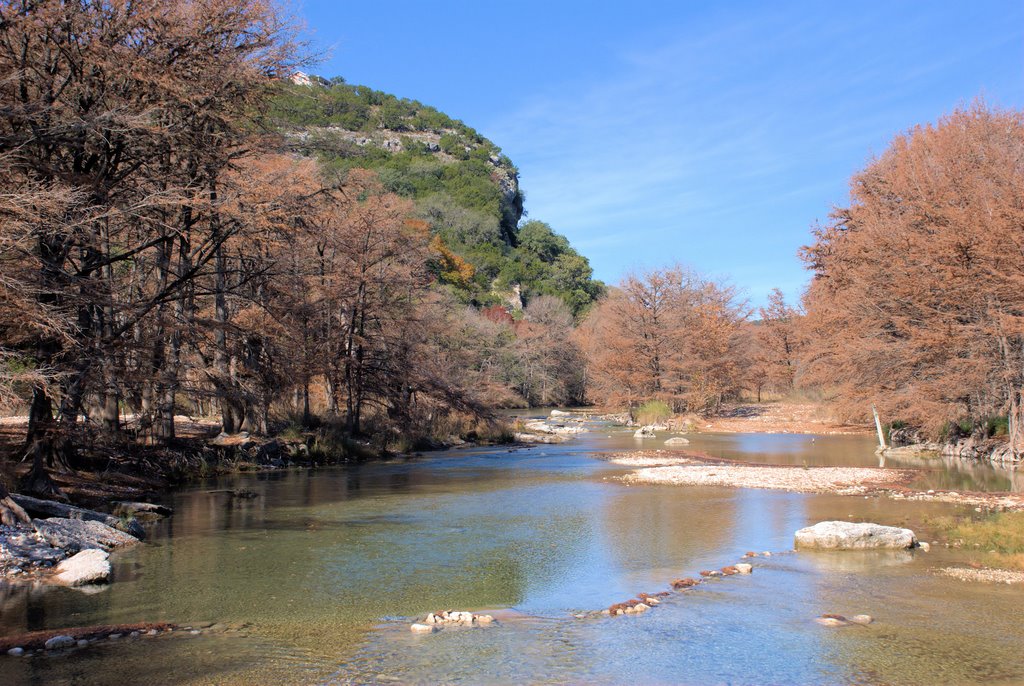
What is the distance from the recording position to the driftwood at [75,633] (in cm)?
800

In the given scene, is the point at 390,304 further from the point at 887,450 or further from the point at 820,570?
the point at 820,570

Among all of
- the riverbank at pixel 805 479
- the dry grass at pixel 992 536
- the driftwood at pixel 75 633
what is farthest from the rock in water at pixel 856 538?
the driftwood at pixel 75 633

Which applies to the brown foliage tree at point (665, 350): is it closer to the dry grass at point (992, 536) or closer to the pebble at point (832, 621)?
the dry grass at point (992, 536)

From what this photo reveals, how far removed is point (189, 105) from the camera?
17234mm

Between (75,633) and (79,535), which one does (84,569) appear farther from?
(75,633)

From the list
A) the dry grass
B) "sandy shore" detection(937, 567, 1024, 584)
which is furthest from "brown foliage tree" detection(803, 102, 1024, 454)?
"sandy shore" detection(937, 567, 1024, 584)

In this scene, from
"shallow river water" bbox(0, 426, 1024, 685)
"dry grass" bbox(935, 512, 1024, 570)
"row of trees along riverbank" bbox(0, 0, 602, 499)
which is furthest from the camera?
"row of trees along riverbank" bbox(0, 0, 602, 499)

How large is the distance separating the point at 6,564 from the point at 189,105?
10324mm

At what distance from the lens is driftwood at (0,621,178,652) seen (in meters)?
8.00

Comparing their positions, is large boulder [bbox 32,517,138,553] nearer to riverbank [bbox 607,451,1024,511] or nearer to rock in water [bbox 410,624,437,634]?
rock in water [bbox 410,624,437,634]

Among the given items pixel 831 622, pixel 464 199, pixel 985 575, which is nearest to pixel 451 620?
pixel 831 622

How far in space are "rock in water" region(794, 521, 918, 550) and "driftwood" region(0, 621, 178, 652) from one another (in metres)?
9.69

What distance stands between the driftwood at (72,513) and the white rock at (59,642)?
5.77 meters

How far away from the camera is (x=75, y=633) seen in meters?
8.36
